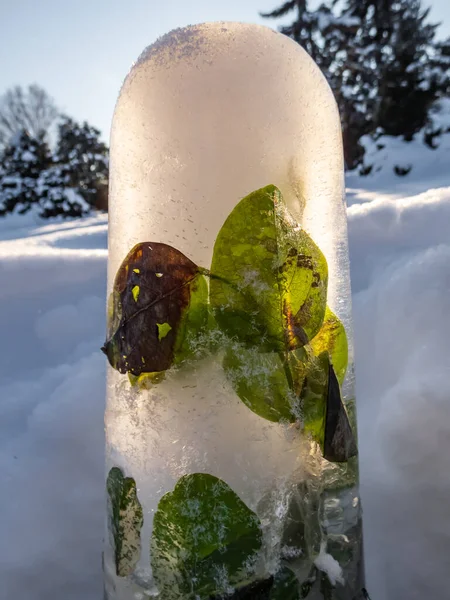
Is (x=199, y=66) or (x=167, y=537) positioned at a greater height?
(x=199, y=66)

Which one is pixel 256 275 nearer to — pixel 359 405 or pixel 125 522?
pixel 125 522

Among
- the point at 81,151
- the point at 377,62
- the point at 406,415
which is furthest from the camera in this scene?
the point at 81,151

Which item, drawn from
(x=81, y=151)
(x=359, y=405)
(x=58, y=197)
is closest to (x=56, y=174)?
(x=58, y=197)

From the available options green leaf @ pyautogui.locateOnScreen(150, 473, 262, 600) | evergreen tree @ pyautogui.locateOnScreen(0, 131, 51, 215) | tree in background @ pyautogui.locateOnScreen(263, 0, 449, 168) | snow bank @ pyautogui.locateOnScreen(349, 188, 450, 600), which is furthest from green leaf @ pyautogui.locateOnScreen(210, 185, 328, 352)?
evergreen tree @ pyautogui.locateOnScreen(0, 131, 51, 215)

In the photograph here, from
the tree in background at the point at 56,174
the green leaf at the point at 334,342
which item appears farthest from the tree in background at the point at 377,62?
the green leaf at the point at 334,342

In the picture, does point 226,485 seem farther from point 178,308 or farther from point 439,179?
point 439,179

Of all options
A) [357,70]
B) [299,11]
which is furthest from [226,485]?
[299,11]
